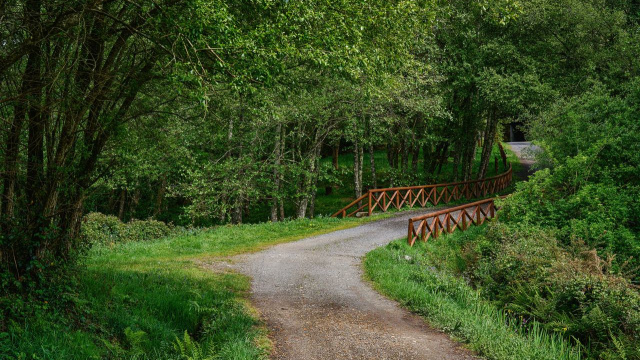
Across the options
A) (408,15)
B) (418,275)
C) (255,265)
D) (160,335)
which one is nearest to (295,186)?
(255,265)

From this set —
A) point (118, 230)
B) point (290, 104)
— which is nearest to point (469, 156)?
point (290, 104)

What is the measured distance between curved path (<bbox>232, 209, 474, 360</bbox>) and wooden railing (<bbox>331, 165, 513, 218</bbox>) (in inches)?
282

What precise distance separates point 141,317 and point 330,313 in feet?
9.47

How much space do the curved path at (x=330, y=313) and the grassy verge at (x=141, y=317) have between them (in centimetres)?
46

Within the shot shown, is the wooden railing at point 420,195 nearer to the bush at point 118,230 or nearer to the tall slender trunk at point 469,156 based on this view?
the tall slender trunk at point 469,156

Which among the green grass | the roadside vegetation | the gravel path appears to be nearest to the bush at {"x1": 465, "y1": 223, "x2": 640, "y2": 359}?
the roadside vegetation

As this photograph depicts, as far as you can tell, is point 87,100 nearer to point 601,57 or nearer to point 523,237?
point 523,237

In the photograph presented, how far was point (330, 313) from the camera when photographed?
23.9 feet

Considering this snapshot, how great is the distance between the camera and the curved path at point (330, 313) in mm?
5898

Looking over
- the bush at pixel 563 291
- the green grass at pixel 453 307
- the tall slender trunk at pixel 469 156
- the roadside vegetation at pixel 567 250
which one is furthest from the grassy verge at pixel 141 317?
the tall slender trunk at pixel 469 156

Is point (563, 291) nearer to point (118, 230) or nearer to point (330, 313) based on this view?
point (330, 313)

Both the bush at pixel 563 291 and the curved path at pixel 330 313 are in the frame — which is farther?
the bush at pixel 563 291

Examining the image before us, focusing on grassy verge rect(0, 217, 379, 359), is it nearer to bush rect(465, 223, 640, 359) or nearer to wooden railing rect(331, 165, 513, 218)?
bush rect(465, 223, 640, 359)

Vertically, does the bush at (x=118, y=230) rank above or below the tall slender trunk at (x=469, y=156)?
below
